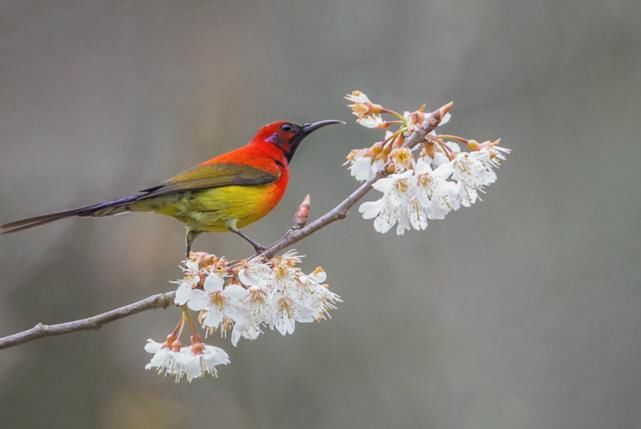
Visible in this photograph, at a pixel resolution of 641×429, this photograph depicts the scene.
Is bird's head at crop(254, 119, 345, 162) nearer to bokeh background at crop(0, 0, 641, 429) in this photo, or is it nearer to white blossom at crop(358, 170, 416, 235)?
white blossom at crop(358, 170, 416, 235)

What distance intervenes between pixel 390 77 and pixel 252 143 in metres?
3.12

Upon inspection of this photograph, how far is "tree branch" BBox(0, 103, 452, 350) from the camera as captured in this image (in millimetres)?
2207

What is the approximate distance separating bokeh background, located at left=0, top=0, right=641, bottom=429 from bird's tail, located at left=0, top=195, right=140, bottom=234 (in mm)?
3371

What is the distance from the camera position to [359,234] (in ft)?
22.3

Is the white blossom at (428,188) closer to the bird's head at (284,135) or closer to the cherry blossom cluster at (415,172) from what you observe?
the cherry blossom cluster at (415,172)

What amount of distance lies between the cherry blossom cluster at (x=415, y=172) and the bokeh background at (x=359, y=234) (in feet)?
12.0

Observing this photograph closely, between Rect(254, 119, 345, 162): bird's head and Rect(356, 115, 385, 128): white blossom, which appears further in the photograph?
Rect(254, 119, 345, 162): bird's head

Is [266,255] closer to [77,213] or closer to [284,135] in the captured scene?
[77,213]

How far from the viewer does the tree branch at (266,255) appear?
2.21 metres

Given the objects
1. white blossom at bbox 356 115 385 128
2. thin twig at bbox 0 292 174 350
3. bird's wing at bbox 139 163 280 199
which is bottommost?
thin twig at bbox 0 292 174 350

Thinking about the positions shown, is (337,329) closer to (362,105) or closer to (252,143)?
(252,143)

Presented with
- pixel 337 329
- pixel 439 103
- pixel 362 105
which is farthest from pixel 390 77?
pixel 362 105

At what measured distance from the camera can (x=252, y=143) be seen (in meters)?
4.30

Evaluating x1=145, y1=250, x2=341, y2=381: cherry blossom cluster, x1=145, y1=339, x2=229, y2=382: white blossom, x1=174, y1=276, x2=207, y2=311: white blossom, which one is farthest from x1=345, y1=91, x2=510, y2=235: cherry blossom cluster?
x1=145, y1=339, x2=229, y2=382: white blossom
